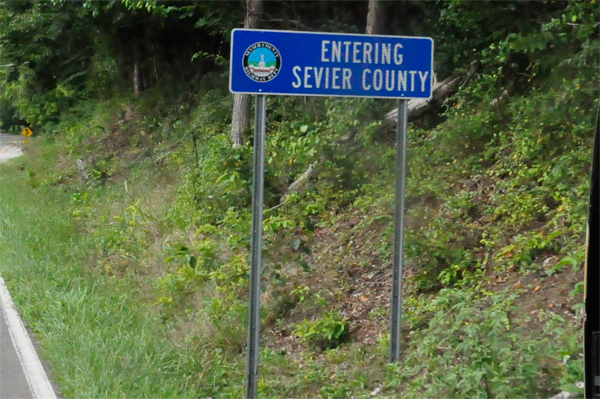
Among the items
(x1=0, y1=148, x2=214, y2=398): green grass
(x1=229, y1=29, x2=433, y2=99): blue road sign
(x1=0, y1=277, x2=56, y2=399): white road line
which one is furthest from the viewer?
(x1=0, y1=277, x2=56, y2=399): white road line

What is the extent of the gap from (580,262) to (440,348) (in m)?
1.37

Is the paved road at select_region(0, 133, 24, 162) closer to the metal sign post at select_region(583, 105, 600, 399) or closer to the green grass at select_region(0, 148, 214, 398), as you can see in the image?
the green grass at select_region(0, 148, 214, 398)

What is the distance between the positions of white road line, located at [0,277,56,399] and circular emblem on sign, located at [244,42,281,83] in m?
3.09

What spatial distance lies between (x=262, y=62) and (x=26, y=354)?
3.90m

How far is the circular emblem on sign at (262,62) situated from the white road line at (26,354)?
10.1 feet

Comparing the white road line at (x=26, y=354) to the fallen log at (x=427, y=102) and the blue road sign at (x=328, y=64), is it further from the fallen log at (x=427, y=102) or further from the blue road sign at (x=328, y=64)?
the fallen log at (x=427, y=102)

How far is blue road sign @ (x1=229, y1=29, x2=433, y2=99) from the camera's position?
4.91 meters

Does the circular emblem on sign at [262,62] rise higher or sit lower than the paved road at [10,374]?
higher

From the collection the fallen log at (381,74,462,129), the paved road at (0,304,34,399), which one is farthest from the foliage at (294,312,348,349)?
the fallen log at (381,74,462,129)

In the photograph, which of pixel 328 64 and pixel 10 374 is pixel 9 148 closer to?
pixel 10 374

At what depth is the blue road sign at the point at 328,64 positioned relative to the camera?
4.91 m

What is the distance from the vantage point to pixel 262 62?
4.94m

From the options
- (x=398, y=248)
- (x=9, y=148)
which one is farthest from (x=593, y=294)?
(x=9, y=148)

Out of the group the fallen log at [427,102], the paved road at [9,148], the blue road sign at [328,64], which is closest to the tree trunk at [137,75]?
the paved road at [9,148]
